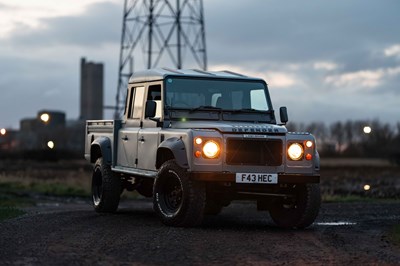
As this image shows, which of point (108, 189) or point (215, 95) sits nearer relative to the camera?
point (215, 95)

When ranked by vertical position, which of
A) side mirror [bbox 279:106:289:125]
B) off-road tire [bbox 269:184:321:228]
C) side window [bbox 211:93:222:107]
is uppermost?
side window [bbox 211:93:222:107]

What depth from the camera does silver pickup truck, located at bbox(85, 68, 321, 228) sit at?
1375cm

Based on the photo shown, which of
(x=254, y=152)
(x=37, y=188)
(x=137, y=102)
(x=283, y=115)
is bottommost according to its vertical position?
(x=37, y=188)

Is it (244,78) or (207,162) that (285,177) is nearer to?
(207,162)

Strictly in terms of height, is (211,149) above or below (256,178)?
above

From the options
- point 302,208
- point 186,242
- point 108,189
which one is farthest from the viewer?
point 108,189

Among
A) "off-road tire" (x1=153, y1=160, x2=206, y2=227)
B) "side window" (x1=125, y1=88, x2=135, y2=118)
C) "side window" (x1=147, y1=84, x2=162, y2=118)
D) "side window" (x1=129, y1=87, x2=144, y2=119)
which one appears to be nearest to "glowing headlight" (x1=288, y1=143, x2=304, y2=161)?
"off-road tire" (x1=153, y1=160, x2=206, y2=227)

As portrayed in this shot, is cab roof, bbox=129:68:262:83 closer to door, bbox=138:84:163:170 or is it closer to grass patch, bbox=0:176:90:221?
door, bbox=138:84:163:170

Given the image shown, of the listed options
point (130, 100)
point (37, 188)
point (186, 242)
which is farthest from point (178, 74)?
point (37, 188)

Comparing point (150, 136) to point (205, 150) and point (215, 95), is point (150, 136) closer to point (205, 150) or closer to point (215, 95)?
point (215, 95)

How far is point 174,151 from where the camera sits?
13.9 meters

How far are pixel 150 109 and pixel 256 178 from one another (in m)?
2.40

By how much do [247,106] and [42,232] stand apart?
462cm

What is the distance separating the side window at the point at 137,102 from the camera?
16.5m
